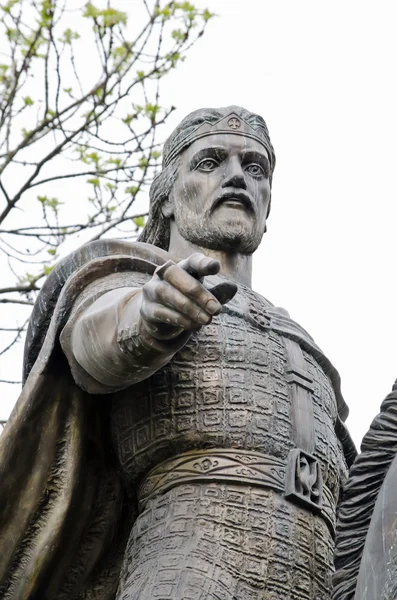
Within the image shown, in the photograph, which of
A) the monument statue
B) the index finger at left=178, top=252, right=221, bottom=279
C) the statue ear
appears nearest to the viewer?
the monument statue

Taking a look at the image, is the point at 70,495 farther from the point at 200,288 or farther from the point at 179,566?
the point at 200,288

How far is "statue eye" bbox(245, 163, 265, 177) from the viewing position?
7699 mm

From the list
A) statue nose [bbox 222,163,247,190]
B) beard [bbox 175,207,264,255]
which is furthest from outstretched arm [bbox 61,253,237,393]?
statue nose [bbox 222,163,247,190]

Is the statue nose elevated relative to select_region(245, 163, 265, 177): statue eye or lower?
lower

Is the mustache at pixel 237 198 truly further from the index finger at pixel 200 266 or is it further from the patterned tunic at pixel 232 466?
the index finger at pixel 200 266

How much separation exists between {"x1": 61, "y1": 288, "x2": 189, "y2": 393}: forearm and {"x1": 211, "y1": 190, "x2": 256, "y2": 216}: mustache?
89 centimetres

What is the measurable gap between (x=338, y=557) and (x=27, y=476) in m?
1.85

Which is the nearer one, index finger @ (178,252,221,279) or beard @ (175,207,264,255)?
index finger @ (178,252,221,279)

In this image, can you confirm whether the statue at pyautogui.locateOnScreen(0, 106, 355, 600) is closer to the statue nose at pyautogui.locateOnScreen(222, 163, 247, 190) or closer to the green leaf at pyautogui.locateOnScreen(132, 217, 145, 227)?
the statue nose at pyautogui.locateOnScreen(222, 163, 247, 190)

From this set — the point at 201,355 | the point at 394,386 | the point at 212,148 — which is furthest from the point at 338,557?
the point at 212,148

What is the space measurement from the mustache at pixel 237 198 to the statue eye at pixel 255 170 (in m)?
0.19

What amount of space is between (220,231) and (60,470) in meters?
1.30

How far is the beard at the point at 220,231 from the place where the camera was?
754 centimetres

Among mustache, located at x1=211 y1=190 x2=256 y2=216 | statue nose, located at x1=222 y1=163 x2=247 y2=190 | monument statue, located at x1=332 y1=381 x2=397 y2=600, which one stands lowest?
monument statue, located at x1=332 y1=381 x2=397 y2=600
